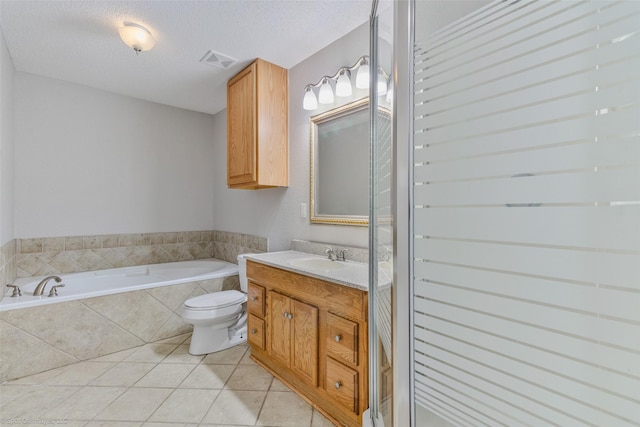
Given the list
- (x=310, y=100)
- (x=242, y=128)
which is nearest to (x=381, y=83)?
(x=310, y=100)

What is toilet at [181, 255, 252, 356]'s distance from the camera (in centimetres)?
213

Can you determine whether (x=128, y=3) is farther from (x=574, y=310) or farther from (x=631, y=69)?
(x=574, y=310)

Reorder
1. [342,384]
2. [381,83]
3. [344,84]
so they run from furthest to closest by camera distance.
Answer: [344,84], [342,384], [381,83]

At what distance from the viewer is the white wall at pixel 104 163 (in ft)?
8.34

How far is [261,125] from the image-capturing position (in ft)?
7.62

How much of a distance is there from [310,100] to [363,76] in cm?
52

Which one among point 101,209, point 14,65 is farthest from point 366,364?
point 14,65

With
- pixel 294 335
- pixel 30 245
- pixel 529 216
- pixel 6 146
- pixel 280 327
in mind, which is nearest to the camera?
pixel 529 216

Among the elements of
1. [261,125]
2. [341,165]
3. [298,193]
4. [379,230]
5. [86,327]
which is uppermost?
[261,125]

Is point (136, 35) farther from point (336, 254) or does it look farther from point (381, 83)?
point (336, 254)

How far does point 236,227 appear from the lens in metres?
3.26

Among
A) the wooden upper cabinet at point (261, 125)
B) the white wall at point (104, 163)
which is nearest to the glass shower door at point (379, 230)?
the wooden upper cabinet at point (261, 125)

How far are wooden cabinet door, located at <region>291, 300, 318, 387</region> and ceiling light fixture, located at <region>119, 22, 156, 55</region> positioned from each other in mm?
2054

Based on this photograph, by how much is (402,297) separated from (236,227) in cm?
282
